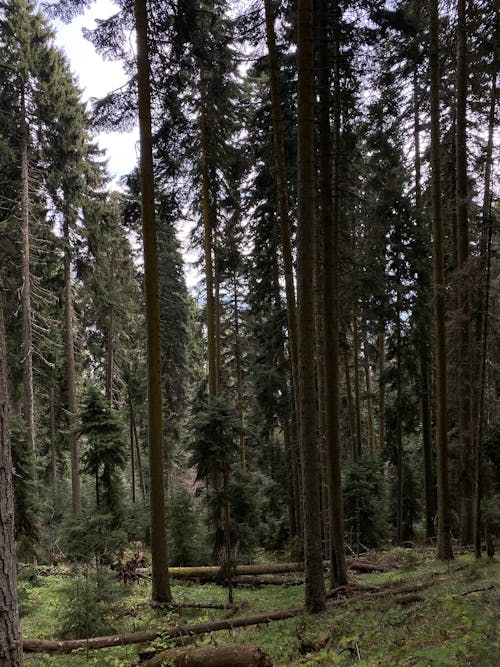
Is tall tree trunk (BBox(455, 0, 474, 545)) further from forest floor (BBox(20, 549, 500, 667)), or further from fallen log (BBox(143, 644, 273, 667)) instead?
fallen log (BBox(143, 644, 273, 667))

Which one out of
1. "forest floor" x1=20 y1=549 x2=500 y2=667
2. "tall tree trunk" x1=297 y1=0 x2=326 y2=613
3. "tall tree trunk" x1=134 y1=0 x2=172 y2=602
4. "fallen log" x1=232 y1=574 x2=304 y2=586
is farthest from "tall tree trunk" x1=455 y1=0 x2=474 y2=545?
"tall tree trunk" x1=134 y1=0 x2=172 y2=602

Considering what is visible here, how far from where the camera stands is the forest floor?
4840mm

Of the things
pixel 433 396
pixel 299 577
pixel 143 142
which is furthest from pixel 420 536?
pixel 143 142

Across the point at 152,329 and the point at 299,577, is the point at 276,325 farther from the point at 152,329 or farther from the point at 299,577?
the point at 299,577

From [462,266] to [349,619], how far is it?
786 cm

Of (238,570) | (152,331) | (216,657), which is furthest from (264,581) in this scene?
(152,331)

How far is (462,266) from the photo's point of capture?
10.4m

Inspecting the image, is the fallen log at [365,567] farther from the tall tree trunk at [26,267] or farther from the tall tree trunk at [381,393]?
the tall tree trunk at [26,267]

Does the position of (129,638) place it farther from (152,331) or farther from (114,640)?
(152,331)

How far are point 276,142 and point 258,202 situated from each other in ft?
13.2

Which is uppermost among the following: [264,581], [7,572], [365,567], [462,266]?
[462,266]

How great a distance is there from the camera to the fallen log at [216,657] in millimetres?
5148

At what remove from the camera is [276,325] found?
1552cm

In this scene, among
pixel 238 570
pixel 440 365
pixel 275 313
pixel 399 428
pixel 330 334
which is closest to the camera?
pixel 330 334
